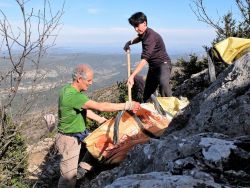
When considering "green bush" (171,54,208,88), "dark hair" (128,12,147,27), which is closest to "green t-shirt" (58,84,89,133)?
"dark hair" (128,12,147,27)

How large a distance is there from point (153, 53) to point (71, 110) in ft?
8.90

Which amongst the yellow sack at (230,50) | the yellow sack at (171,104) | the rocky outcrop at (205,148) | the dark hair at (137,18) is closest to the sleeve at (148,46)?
the dark hair at (137,18)

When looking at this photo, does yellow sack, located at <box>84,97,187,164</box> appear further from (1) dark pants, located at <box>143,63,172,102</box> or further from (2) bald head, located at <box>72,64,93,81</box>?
(1) dark pants, located at <box>143,63,172,102</box>

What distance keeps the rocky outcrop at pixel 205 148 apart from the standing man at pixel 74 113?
123 centimetres

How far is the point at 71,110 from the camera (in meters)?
6.07

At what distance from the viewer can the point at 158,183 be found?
2385 mm

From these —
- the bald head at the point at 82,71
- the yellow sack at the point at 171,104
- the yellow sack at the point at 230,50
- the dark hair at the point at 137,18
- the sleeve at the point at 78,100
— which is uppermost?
the dark hair at the point at 137,18

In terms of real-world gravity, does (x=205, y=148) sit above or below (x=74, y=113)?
above

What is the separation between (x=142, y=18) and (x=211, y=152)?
207 inches

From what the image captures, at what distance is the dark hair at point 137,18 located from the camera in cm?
771

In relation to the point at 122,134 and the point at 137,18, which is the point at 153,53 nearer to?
the point at 137,18

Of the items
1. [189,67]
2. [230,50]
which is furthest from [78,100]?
[189,67]

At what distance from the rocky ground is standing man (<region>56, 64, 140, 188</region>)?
4.04 ft

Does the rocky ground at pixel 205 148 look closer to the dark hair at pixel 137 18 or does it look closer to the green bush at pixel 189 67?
the dark hair at pixel 137 18
